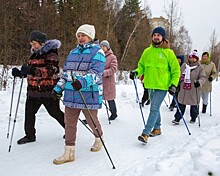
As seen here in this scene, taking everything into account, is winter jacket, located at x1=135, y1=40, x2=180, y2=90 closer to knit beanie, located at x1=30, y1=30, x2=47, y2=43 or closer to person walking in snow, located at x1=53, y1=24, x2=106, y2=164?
person walking in snow, located at x1=53, y1=24, x2=106, y2=164

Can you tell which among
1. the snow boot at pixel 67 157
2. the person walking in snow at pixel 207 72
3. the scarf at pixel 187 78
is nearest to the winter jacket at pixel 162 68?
the snow boot at pixel 67 157

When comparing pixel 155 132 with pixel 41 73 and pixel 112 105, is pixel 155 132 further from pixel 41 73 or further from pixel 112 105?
pixel 41 73

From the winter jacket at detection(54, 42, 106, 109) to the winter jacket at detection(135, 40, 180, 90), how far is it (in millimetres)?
1242

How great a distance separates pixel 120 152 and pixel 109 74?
2.03 metres

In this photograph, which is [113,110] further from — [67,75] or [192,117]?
[67,75]

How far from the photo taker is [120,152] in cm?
416

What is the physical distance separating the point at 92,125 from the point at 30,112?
3.77 ft

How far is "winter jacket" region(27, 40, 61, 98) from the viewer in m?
4.16

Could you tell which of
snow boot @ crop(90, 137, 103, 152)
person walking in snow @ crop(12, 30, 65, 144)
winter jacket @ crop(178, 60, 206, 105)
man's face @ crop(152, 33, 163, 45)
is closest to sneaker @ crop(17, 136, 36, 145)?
person walking in snow @ crop(12, 30, 65, 144)

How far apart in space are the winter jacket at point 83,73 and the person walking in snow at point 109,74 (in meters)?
1.98

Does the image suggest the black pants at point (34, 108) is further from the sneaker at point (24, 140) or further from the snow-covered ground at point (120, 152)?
the snow-covered ground at point (120, 152)

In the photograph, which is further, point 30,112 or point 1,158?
point 30,112

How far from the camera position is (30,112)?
171 inches

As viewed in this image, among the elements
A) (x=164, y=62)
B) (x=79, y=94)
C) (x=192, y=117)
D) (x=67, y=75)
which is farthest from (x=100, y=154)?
(x=192, y=117)
